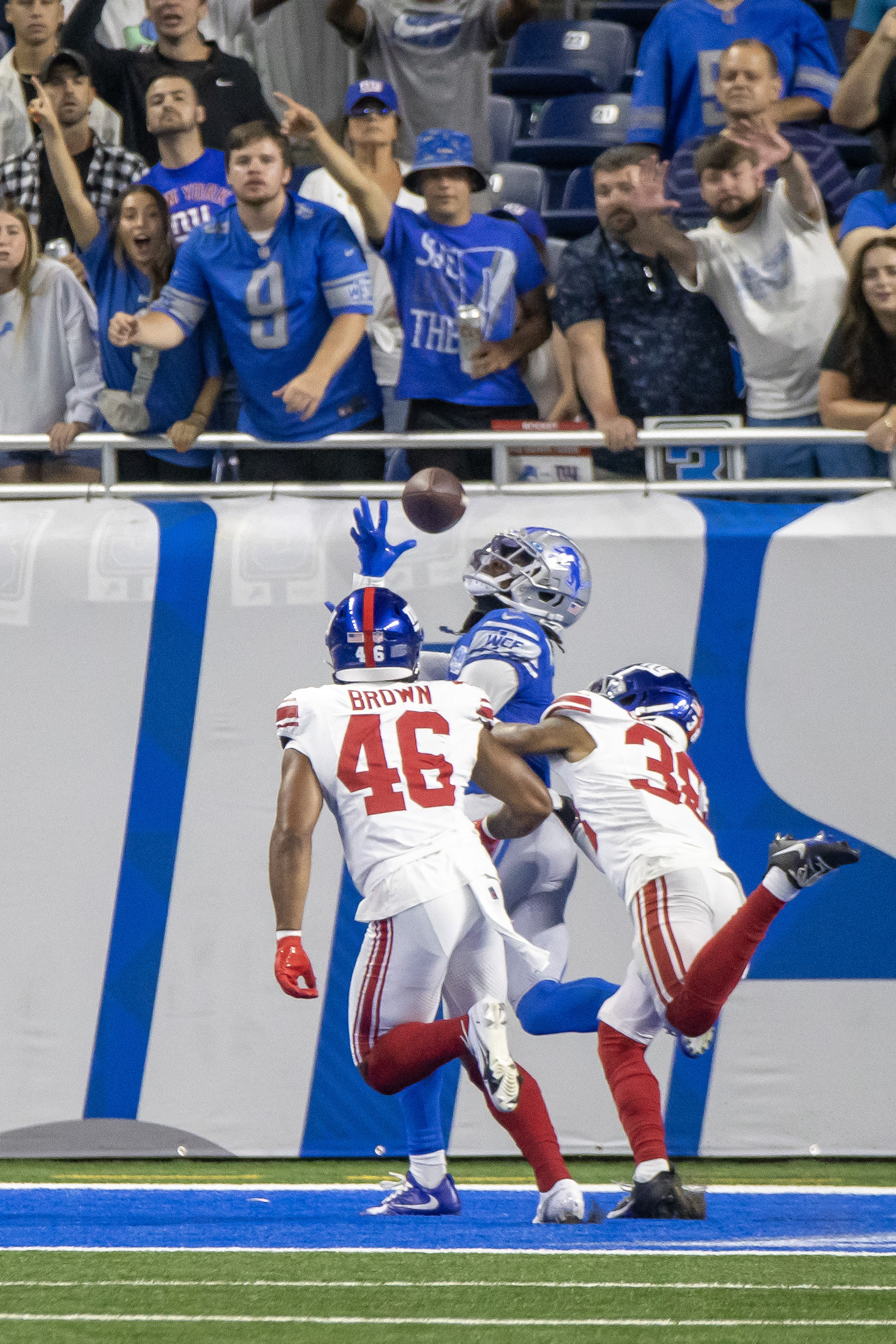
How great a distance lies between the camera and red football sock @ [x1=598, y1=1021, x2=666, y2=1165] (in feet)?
16.1

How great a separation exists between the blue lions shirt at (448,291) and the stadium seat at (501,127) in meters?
2.48

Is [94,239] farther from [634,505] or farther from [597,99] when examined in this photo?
[597,99]

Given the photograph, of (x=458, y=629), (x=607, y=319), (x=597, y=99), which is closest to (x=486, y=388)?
(x=607, y=319)

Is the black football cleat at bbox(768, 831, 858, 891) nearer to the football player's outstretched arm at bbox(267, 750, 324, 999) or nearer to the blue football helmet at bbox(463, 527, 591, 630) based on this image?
the football player's outstretched arm at bbox(267, 750, 324, 999)

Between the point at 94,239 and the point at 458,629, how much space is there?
2320 millimetres

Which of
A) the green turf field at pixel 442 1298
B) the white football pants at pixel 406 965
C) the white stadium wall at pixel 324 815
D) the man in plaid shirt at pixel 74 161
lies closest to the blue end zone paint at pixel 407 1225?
the green turf field at pixel 442 1298

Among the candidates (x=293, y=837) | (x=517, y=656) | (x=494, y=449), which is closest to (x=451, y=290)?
(x=494, y=449)

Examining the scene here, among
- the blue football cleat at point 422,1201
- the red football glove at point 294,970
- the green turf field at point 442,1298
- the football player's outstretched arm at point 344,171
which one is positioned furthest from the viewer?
the football player's outstretched arm at point 344,171

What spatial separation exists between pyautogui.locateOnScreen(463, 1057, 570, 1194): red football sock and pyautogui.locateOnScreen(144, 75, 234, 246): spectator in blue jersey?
4.08 metres

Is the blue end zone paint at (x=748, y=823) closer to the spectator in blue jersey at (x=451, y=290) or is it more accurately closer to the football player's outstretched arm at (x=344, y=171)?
the spectator in blue jersey at (x=451, y=290)

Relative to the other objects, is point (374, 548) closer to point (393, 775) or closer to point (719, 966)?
point (393, 775)

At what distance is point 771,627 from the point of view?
6.55 meters

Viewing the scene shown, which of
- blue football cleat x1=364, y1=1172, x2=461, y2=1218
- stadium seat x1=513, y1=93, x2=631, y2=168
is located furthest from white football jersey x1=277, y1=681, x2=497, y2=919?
stadium seat x1=513, y1=93, x2=631, y2=168

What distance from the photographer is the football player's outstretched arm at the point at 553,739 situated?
5355 millimetres
